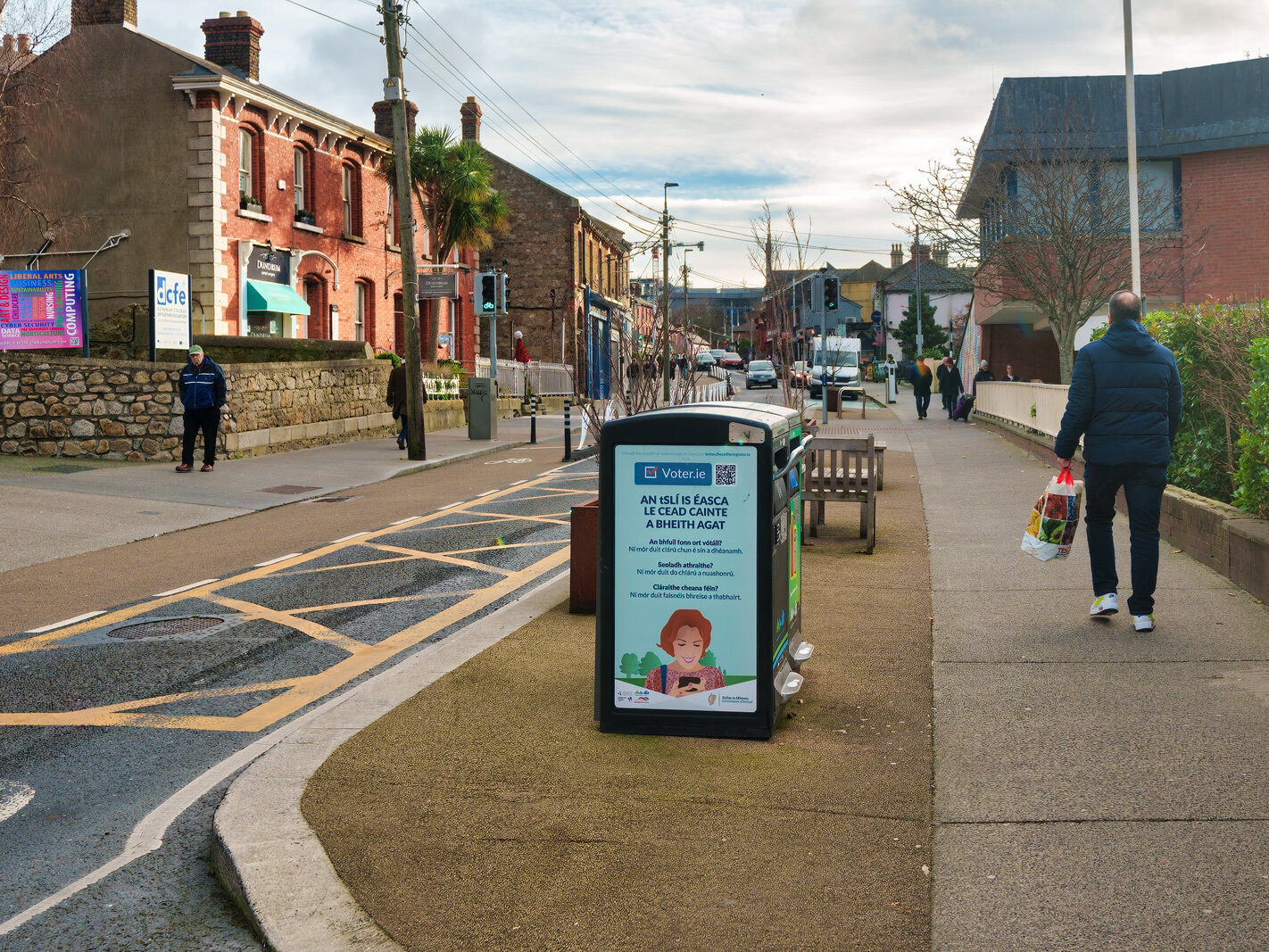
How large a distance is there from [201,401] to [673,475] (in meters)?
14.2

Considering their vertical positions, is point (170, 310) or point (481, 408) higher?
point (170, 310)

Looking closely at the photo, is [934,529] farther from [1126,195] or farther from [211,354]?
[1126,195]

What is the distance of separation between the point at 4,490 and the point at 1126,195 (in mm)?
24506

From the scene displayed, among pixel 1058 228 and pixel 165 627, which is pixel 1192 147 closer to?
pixel 1058 228

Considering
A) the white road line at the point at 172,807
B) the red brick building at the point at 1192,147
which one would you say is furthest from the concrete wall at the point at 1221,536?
the red brick building at the point at 1192,147

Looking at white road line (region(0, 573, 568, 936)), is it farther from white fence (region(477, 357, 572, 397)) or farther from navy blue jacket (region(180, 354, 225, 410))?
white fence (region(477, 357, 572, 397))

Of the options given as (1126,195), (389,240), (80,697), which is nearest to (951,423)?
(1126,195)

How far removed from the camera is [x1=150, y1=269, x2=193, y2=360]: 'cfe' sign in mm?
19672

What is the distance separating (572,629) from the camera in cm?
748

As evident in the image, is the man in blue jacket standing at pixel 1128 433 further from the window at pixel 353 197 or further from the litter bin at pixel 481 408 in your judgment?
the window at pixel 353 197

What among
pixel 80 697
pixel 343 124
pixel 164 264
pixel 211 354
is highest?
pixel 343 124

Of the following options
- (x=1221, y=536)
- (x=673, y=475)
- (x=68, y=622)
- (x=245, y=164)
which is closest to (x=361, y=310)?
(x=245, y=164)

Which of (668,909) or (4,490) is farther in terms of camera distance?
(4,490)

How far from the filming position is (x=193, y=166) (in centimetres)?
2753
